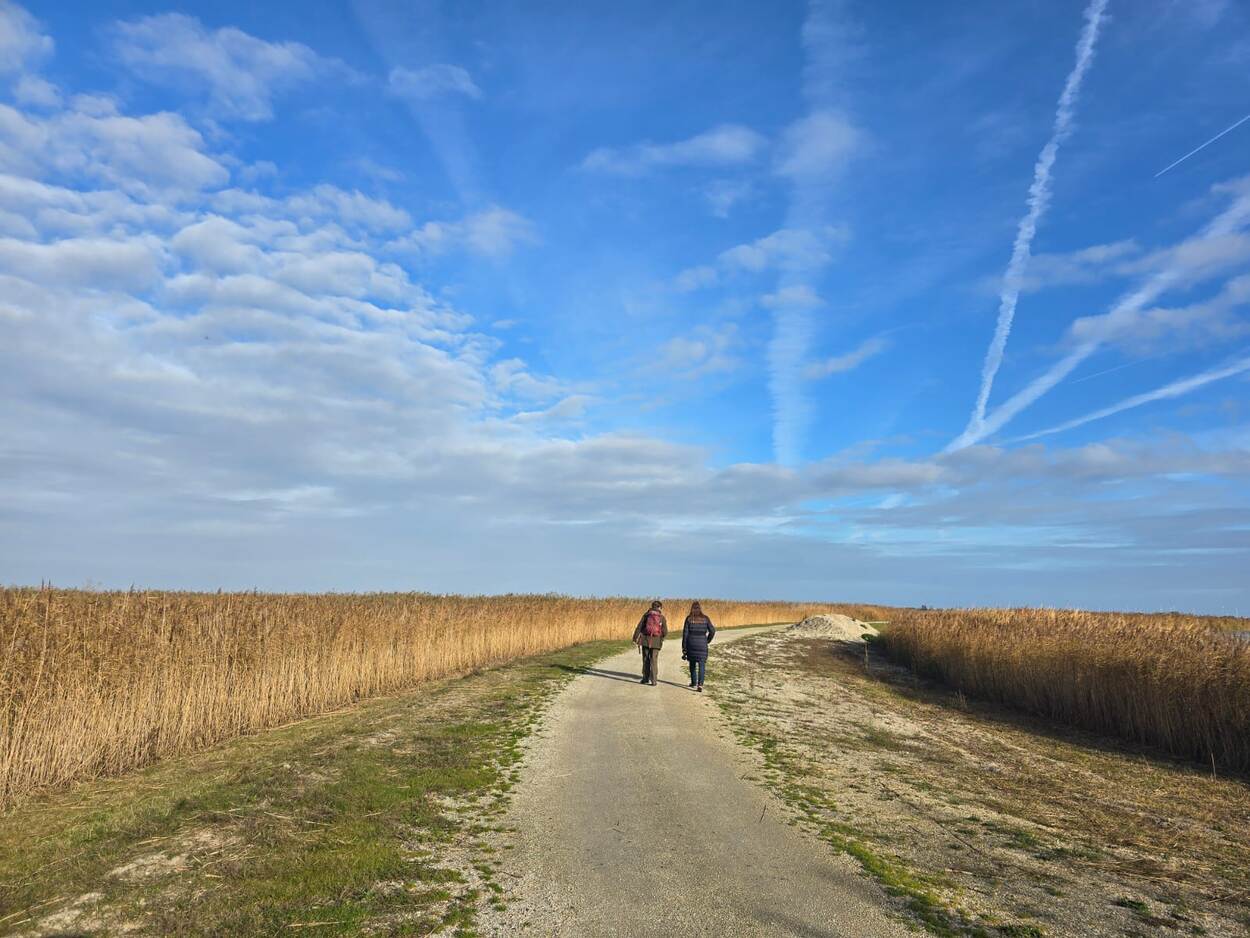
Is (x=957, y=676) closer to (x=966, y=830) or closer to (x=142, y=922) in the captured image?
(x=966, y=830)

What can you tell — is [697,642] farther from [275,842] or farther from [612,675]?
[275,842]

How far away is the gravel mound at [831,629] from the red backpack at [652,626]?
83.2ft

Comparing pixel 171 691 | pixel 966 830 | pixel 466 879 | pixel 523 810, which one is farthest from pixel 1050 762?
pixel 171 691

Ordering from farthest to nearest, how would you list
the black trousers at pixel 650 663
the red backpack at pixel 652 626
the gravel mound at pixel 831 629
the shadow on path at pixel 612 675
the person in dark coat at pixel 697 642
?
1. the gravel mound at pixel 831 629
2. the shadow on path at pixel 612 675
3. the black trousers at pixel 650 663
4. the red backpack at pixel 652 626
5. the person in dark coat at pixel 697 642

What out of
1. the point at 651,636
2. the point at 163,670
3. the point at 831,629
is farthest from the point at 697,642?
the point at 831,629

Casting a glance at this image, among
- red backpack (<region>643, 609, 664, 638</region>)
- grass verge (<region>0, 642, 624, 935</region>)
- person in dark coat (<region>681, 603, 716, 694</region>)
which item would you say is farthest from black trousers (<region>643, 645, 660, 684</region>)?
grass verge (<region>0, 642, 624, 935</region>)

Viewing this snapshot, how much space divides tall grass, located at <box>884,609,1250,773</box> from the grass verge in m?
14.8

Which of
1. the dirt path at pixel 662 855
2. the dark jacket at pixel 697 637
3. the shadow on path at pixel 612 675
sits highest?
the dark jacket at pixel 697 637

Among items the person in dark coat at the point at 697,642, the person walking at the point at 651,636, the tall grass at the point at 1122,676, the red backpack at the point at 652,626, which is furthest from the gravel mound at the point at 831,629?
the red backpack at the point at 652,626

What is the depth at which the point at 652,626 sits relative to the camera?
2011cm

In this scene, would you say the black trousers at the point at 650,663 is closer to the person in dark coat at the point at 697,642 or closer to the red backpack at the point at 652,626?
the red backpack at the point at 652,626

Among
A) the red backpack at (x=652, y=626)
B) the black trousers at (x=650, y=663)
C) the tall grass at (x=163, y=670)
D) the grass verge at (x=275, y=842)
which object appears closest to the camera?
the grass verge at (x=275, y=842)

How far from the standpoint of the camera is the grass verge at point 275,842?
19.5ft

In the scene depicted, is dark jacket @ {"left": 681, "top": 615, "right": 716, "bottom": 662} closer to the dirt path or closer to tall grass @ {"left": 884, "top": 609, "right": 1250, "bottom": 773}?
the dirt path
